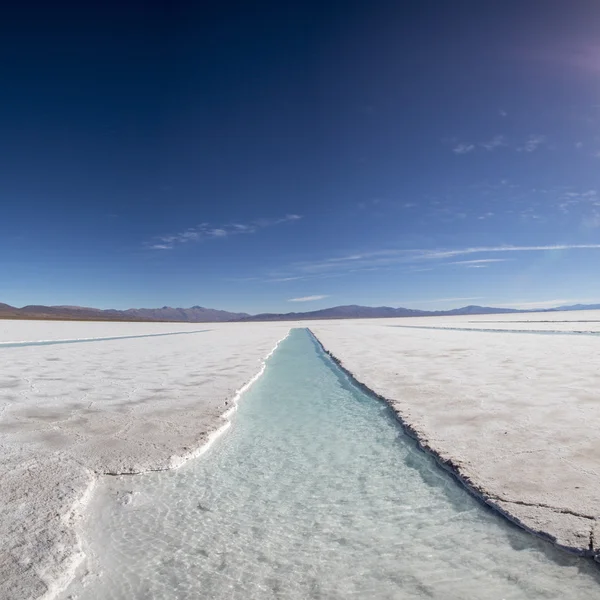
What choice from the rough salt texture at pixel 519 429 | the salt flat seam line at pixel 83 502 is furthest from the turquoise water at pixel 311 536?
the rough salt texture at pixel 519 429

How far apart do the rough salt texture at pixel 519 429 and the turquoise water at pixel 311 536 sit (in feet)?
0.90

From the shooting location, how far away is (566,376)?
385 inches

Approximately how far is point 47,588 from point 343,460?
3.44 meters

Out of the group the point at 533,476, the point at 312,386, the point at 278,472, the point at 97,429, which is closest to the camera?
the point at 533,476

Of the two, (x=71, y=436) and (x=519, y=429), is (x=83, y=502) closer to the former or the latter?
(x=71, y=436)

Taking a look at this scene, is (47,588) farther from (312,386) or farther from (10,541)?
(312,386)

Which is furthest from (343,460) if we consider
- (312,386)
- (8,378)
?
(8,378)

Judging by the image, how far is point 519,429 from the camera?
595 centimetres

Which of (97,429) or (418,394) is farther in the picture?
(418,394)

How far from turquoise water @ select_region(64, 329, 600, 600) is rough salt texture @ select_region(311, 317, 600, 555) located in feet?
0.90

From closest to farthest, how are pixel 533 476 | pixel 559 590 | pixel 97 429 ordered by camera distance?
pixel 559 590 → pixel 533 476 → pixel 97 429

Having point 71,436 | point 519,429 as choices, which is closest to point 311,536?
point 519,429

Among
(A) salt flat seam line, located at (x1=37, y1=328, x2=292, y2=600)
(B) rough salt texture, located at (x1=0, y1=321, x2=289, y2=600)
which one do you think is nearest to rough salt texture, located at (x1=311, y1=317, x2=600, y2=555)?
(A) salt flat seam line, located at (x1=37, y1=328, x2=292, y2=600)

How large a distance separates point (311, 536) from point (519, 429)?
12.7ft
